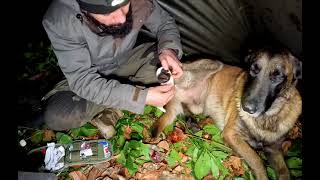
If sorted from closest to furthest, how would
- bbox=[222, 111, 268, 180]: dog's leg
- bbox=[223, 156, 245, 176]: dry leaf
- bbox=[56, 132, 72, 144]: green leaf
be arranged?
bbox=[222, 111, 268, 180]: dog's leg < bbox=[223, 156, 245, 176]: dry leaf < bbox=[56, 132, 72, 144]: green leaf

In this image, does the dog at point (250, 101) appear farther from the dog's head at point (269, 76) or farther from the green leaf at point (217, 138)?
the green leaf at point (217, 138)

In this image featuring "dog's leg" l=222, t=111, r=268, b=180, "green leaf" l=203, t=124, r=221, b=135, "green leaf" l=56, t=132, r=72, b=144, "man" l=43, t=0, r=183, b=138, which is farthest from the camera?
"green leaf" l=203, t=124, r=221, b=135

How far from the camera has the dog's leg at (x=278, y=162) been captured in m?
3.94

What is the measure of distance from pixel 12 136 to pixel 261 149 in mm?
3008

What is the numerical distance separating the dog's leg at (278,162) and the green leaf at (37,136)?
298cm

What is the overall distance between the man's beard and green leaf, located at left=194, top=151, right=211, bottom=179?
5.73ft

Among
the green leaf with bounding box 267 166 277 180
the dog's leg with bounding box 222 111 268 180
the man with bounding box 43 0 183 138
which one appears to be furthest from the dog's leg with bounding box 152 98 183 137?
the green leaf with bounding box 267 166 277 180

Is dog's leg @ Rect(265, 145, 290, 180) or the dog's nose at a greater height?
the dog's nose

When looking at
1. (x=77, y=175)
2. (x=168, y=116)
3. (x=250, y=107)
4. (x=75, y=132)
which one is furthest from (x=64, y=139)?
(x=250, y=107)

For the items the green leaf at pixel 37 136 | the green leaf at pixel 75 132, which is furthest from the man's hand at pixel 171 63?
the green leaf at pixel 37 136

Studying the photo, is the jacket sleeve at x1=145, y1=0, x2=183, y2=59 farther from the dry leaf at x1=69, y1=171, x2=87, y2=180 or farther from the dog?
the dry leaf at x1=69, y1=171, x2=87, y2=180

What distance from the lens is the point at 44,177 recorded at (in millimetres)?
3197

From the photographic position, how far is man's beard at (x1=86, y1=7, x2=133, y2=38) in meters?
3.58

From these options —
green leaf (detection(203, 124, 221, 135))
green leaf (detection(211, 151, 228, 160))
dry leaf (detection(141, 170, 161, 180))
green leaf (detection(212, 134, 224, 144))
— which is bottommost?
dry leaf (detection(141, 170, 161, 180))
